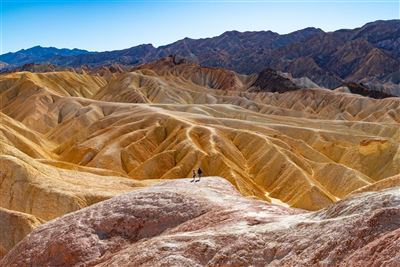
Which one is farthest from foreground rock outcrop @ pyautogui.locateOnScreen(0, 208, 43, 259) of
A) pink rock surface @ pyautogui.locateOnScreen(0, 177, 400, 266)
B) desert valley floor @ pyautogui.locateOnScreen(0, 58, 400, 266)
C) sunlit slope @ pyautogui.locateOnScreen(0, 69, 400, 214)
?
sunlit slope @ pyautogui.locateOnScreen(0, 69, 400, 214)

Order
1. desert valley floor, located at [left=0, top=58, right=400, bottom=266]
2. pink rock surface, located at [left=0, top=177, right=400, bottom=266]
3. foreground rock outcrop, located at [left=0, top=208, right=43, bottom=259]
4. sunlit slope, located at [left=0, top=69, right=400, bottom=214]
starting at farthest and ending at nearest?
sunlit slope, located at [left=0, top=69, right=400, bottom=214]
foreground rock outcrop, located at [left=0, top=208, right=43, bottom=259]
desert valley floor, located at [left=0, top=58, right=400, bottom=266]
pink rock surface, located at [left=0, top=177, right=400, bottom=266]

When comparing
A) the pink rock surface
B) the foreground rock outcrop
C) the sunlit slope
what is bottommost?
the sunlit slope

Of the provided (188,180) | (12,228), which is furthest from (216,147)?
(188,180)

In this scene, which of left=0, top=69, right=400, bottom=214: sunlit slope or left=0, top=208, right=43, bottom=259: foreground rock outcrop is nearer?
left=0, top=208, right=43, bottom=259: foreground rock outcrop

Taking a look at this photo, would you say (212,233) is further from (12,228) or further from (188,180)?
(12,228)

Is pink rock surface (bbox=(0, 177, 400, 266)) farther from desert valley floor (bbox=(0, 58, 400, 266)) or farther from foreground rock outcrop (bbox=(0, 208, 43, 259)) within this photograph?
foreground rock outcrop (bbox=(0, 208, 43, 259))

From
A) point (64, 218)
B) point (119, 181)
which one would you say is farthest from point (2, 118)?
point (64, 218)

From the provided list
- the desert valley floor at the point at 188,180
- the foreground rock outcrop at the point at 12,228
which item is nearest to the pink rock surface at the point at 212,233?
the desert valley floor at the point at 188,180
